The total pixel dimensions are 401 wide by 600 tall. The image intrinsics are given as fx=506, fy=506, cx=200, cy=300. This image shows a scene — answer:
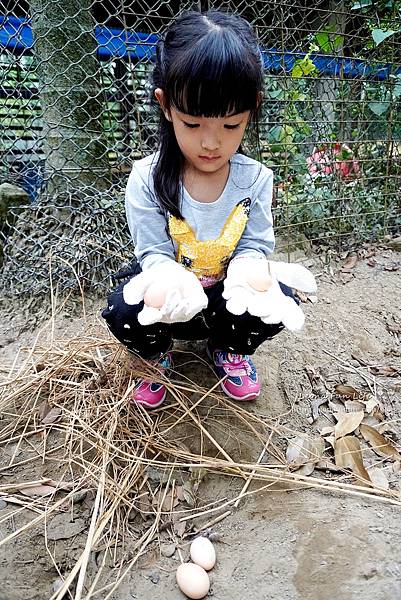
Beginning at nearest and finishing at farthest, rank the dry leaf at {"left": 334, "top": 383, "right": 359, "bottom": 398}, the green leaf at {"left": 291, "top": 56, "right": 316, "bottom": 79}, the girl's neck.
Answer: the girl's neck
the dry leaf at {"left": 334, "top": 383, "right": 359, "bottom": 398}
the green leaf at {"left": 291, "top": 56, "right": 316, "bottom": 79}

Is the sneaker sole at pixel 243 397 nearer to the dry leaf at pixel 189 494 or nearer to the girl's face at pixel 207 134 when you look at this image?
the dry leaf at pixel 189 494

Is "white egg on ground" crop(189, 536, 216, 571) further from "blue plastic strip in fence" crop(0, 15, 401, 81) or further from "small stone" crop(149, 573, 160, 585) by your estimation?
"blue plastic strip in fence" crop(0, 15, 401, 81)

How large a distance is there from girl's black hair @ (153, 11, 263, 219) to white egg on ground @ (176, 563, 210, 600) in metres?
0.91

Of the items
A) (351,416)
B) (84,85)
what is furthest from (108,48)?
(351,416)

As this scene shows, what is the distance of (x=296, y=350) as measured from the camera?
168cm

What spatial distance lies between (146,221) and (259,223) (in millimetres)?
302

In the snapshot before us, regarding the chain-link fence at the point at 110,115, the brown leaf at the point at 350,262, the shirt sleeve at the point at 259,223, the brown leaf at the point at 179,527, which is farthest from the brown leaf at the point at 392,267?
the brown leaf at the point at 179,527

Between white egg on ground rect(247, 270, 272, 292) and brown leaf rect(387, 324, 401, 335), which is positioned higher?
white egg on ground rect(247, 270, 272, 292)

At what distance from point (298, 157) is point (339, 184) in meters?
0.25

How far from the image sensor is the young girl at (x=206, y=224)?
1.02 m

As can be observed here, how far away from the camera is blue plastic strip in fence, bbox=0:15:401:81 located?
1938mm

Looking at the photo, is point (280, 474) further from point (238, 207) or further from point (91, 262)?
point (91, 262)

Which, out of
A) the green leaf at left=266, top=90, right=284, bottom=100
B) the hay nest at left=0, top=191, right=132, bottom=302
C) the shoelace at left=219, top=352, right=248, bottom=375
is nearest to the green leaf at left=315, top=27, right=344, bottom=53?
the green leaf at left=266, top=90, right=284, bottom=100

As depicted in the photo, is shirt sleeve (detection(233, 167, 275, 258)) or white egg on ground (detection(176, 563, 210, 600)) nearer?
white egg on ground (detection(176, 563, 210, 600))
